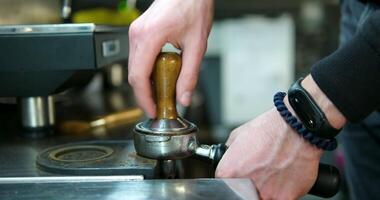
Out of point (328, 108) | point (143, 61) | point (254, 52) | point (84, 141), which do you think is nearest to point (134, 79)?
point (143, 61)

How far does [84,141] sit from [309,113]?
306 mm

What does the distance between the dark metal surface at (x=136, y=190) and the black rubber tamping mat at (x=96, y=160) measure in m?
0.03

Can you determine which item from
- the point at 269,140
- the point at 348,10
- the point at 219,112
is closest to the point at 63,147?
the point at 269,140

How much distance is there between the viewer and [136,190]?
417 millimetres

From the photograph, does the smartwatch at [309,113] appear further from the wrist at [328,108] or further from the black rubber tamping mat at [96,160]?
the black rubber tamping mat at [96,160]

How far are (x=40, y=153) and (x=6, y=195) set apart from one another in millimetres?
140

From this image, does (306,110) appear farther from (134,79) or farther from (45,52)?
Result: (45,52)

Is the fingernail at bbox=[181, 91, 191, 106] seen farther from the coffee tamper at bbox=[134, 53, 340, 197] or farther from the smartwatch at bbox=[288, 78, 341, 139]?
the smartwatch at bbox=[288, 78, 341, 139]

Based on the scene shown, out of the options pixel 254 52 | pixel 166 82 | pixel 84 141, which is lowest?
pixel 254 52

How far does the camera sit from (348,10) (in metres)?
0.94

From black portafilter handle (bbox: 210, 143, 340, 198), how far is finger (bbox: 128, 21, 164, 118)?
0.09 metres

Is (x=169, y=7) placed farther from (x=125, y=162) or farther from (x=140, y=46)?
(x=125, y=162)

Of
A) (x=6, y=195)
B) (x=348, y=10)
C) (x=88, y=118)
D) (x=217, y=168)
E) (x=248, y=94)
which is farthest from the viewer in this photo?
(x=248, y=94)

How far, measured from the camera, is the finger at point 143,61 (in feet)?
1.74
